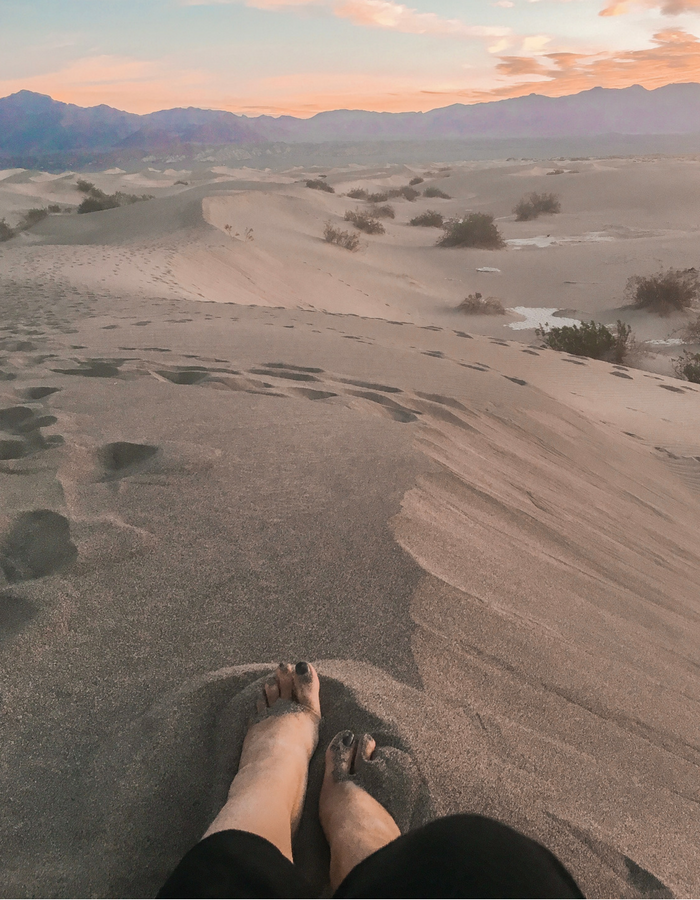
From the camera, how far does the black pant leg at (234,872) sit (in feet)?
2.97

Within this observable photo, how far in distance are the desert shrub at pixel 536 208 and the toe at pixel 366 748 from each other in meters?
20.1

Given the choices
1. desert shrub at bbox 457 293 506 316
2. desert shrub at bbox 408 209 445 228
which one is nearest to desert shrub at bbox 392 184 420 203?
desert shrub at bbox 408 209 445 228

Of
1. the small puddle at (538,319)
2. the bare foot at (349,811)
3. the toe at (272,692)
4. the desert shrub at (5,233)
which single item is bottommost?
the small puddle at (538,319)

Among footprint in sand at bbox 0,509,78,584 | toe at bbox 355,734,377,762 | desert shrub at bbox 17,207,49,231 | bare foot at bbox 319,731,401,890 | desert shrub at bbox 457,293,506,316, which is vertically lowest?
desert shrub at bbox 457,293,506,316

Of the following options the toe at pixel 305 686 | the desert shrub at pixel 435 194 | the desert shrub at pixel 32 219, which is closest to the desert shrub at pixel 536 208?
the desert shrub at pixel 435 194

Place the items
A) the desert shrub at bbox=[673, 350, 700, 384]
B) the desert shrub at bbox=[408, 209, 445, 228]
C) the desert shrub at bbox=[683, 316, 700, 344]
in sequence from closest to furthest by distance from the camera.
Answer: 1. the desert shrub at bbox=[673, 350, 700, 384]
2. the desert shrub at bbox=[683, 316, 700, 344]
3. the desert shrub at bbox=[408, 209, 445, 228]

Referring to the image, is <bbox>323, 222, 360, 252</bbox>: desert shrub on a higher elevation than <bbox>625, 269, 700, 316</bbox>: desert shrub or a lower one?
higher

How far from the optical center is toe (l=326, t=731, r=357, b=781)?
1365mm

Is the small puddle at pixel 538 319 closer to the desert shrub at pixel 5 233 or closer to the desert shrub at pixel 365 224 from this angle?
the desert shrub at pixel 365 224

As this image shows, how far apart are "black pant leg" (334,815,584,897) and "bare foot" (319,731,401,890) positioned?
186mm

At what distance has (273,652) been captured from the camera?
1563 mm

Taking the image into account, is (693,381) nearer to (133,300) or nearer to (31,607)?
(133,300)

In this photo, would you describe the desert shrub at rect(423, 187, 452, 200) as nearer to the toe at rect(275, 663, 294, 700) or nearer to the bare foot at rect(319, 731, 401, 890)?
the toe at rect(275, 663, 294, 700)

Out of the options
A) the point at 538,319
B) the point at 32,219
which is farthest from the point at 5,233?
the point at 538,319
